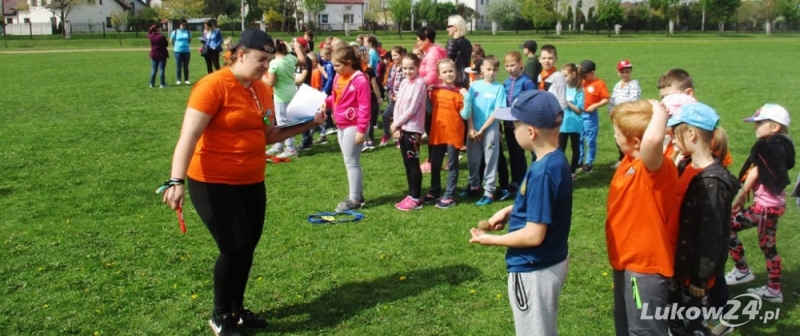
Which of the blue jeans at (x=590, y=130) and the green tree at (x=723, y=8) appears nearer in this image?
the blue jeans at (x=590, y=130)

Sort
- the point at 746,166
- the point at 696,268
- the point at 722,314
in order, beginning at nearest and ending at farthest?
the point at 696,268
the point at 722,314
the point at 746,166

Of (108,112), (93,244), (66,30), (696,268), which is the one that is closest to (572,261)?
(696,268)

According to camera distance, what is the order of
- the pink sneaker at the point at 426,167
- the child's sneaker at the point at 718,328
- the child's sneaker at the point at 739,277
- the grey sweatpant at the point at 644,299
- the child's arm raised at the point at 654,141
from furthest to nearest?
the pink sneaker at the point at 426,167, the child's sneaker at the point at 739,277, the child's sneaker at the point at 718,328, the grey sweatpant at the point at 644,299, the child's arm raised at the point at 654,141

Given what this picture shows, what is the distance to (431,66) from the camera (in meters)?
9.41

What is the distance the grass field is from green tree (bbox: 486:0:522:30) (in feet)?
273

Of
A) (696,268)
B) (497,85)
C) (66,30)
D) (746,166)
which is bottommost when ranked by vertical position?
(696,268)

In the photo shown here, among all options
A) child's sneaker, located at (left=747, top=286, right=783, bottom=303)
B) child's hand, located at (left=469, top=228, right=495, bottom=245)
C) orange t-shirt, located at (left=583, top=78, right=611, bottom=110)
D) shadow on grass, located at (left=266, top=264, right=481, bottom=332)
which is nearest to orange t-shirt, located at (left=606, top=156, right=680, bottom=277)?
child's hand, located at (left=469, top=228, right=495, bottom=245)

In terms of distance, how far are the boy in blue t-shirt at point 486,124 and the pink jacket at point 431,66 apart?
42.7 inches

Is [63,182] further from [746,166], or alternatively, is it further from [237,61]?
[746,166]

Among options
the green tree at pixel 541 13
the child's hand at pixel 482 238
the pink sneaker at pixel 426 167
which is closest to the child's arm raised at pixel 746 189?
the child's hand at pixel 482 238

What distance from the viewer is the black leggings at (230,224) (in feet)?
14.2

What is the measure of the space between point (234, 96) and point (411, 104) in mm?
3528

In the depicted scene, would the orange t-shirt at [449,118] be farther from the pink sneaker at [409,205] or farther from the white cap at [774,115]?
the white cap at [774,115]

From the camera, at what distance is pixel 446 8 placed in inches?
3565
